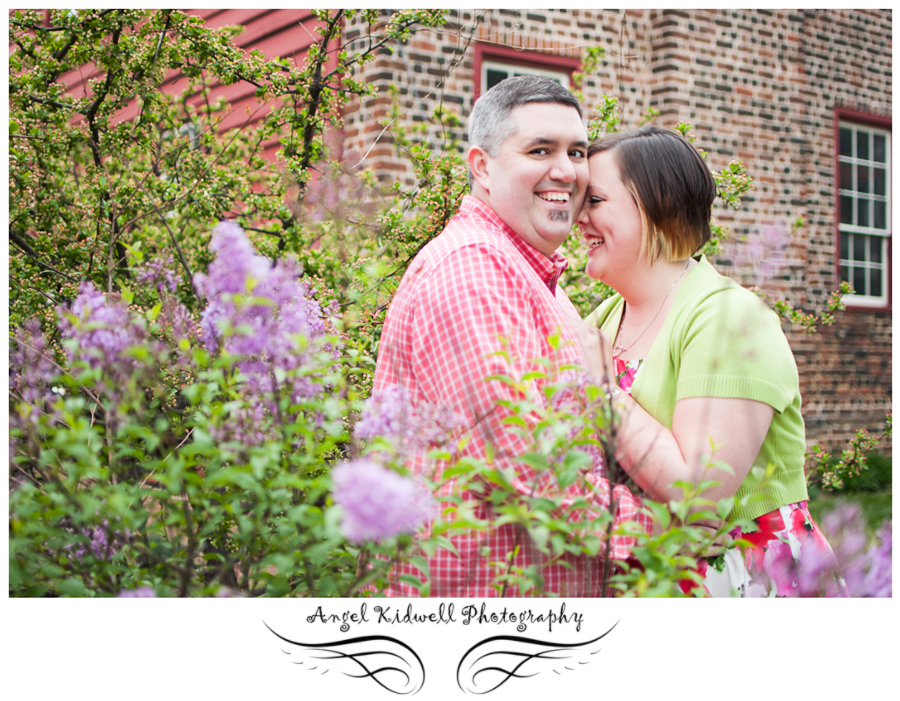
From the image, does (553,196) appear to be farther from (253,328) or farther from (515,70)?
(515,70)

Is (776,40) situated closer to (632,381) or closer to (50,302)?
(632,381)

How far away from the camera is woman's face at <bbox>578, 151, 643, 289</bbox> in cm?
225

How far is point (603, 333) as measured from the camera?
6.70 ft

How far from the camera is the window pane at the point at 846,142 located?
7.70m

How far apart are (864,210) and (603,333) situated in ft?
23.9

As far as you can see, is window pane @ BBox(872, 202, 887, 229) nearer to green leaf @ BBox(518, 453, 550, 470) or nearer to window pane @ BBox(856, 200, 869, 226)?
window pane @ BBox(856, 200, 869, 226)

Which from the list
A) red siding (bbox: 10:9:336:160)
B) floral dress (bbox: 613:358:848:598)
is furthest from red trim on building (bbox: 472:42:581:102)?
Result: floral dress (bbox: 613:358:848:598)

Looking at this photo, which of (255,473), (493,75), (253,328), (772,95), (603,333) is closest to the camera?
(255,473)

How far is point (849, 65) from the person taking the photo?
744 cm

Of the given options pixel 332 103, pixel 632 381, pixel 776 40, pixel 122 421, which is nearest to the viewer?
pixel 122 421

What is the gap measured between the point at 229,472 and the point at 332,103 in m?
2.78

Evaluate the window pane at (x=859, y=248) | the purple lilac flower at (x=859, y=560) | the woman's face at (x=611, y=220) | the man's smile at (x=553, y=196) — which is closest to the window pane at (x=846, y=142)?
the window pane at (x=859, y=248)
